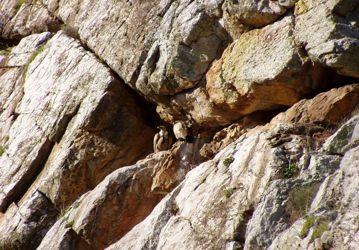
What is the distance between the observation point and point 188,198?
11.9 m

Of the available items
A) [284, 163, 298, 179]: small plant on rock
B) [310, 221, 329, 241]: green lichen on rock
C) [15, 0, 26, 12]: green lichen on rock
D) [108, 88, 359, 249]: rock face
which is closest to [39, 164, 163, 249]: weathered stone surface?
[108, 88, 359, 249]: rock face

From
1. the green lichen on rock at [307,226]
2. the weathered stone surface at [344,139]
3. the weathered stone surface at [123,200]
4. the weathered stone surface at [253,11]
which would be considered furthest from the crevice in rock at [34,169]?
the green lichen on rock at [307,226]

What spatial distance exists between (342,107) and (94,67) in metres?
9.43

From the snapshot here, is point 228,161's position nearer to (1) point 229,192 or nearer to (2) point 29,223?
(1) point 229,192

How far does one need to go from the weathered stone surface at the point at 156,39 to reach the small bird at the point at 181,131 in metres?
1.11

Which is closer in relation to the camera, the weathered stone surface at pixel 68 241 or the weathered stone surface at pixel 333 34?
the weathered stone surface at pixel 333 34

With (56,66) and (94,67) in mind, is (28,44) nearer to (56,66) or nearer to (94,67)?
(56,66)

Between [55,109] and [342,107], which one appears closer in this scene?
[342,107]

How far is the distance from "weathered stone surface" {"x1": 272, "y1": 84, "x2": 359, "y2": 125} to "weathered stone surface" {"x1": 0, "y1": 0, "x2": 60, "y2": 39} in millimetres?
13912

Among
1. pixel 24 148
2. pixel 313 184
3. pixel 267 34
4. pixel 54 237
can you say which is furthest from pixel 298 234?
pixel 24 148

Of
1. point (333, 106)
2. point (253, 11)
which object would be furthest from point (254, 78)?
point (333, 106)

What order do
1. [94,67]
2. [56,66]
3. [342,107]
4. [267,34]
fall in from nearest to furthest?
[342,107], [267,34], [94,67], [56,66]

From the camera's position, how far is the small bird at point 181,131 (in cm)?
1613

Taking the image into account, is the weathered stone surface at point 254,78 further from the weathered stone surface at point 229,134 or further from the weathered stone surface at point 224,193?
the weathered stone surface at point 224,193
